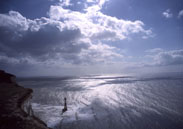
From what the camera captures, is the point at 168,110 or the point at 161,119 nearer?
the point at 161,119

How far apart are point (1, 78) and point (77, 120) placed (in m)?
21.3

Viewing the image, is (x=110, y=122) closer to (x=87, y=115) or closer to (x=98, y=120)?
(x=98, y=120)

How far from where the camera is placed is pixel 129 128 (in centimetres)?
1544

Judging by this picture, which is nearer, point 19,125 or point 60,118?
point 19,125

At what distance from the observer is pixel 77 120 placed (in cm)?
1822

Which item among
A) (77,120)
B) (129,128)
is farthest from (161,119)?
(77,120)

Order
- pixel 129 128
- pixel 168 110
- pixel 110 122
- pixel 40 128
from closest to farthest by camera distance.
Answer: pixel 40 128 < pixel 129 128 < pixel 110 122 < pixel 168 110

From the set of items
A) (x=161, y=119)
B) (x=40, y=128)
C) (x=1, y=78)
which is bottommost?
(x=161, y=119)

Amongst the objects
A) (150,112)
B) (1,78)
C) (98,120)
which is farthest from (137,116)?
(1,78)

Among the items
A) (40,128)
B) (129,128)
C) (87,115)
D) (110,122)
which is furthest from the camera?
(87,115)

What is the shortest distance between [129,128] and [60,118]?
12798 mm

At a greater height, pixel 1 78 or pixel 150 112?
pixel 1 78

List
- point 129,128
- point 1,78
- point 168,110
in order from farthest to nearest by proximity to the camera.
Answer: point 1,78
point 168,110
point 129,128

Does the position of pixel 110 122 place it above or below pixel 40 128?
below
